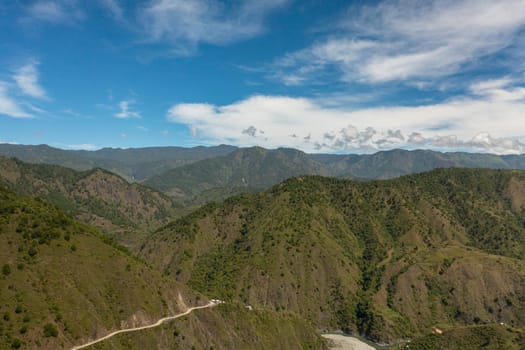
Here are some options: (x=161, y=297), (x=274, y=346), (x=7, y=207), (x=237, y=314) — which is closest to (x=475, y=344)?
(x=274, y=346)

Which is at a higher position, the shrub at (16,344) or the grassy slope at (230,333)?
the shrub at (16,344)

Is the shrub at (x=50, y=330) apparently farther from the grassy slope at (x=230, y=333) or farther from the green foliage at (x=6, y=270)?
the green foliage at (x=6, y=270)

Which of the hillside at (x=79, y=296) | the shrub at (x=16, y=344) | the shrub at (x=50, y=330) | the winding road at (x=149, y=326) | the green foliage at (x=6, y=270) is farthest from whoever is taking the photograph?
the green foliage at (x=6, y=270)

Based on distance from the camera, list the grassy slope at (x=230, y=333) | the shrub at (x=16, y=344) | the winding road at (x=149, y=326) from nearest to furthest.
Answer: the shrub at (x=16, y=344), the winding road at (x=149, y=326), the grassy slope at (x=230, y=333)

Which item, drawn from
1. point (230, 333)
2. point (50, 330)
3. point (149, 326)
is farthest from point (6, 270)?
point (230, 333)

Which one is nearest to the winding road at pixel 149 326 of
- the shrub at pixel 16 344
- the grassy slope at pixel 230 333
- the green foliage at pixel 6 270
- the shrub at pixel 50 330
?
the grassy slope at pixel 230 333

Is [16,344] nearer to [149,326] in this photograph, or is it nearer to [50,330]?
[50,330]

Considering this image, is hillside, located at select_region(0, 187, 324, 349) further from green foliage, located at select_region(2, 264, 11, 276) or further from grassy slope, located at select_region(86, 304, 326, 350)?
grassy slope, located at select_region(86, 304, 326, 350)

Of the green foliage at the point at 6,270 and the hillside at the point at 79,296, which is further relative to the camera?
the green foliage at the point at 6,270

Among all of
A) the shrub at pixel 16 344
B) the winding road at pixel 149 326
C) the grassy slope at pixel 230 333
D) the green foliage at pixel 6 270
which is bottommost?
the grassy slope at pixel 230 333

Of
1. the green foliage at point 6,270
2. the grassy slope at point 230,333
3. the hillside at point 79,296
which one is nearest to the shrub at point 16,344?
the hillside at point 79,296

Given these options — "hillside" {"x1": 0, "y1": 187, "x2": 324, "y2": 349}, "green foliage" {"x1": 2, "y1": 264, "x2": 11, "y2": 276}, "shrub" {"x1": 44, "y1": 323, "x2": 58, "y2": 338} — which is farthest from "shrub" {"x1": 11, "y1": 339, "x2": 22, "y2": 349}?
"green foliage" {"x1": 2, "y1": 264, "x2": 11, "y2": 276}
